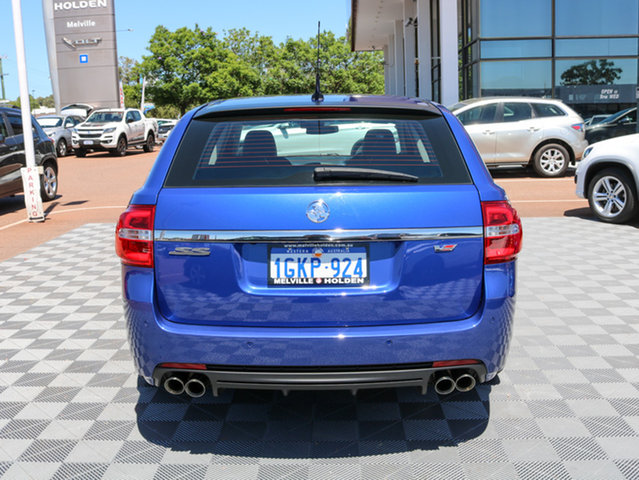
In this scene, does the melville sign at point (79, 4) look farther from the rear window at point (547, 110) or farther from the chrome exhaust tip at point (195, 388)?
the chrome exhaust tip at point (195, 388)

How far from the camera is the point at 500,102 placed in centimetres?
1538

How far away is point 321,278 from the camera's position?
9.82ft

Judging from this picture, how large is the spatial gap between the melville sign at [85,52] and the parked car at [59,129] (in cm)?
1164

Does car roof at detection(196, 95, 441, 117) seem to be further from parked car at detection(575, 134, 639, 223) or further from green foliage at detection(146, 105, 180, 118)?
green foliage at detection(146, 105, 180, 118)

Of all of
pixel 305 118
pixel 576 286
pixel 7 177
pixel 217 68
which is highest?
pixel 217 68

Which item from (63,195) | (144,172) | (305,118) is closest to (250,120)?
(305,118)

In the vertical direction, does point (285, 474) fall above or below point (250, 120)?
below

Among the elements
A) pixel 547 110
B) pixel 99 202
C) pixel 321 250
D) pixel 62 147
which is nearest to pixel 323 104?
pixel 321 250

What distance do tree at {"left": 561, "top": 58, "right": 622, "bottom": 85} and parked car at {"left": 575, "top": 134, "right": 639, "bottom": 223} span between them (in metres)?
12.5

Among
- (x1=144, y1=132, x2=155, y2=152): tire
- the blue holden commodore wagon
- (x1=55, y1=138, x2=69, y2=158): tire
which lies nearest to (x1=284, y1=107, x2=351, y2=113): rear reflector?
the blue holden commodore wagon

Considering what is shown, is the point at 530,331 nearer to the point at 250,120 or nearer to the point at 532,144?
the point at 250,120

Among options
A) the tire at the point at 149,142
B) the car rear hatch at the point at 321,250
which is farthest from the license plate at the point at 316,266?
the tire at the point at 149,142

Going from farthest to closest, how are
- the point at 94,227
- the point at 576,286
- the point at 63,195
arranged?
the point at 63,195 → the point at 94,227 → the point at 576,286

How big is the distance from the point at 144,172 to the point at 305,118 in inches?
682
